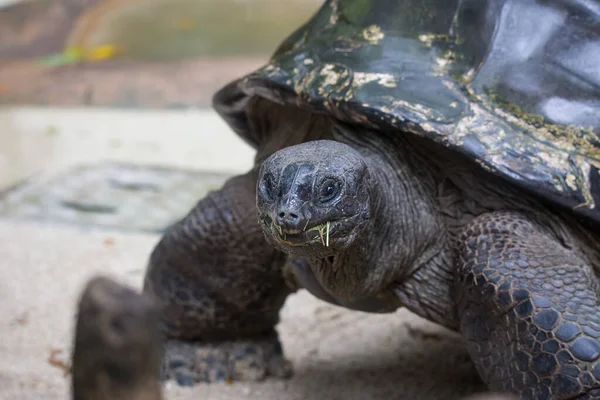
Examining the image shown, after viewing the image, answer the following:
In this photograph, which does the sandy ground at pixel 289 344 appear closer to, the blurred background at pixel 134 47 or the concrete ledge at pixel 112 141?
the concrete ledge at pixel 112 141

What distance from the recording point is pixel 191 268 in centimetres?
370

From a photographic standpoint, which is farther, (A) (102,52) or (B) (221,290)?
(A) (102,52)

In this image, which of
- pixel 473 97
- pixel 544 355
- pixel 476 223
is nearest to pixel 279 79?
pixel 473 97

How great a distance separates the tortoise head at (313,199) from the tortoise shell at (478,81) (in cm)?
38

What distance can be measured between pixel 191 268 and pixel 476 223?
1456 mm

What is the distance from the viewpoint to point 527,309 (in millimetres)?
2527

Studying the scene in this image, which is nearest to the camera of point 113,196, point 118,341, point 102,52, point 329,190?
point 118,341

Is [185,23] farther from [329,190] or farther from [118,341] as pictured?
[118,341]

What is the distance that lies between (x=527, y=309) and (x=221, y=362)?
6.33ft

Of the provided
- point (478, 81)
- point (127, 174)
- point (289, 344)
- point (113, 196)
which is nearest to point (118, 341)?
point (478, 81)

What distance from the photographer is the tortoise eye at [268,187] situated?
2.46m

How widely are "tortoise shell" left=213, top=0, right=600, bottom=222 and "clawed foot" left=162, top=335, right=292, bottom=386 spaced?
4.65ft

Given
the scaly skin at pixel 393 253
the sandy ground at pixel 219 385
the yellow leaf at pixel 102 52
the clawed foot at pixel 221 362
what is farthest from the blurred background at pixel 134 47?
the scaly skin at pixel 393 253

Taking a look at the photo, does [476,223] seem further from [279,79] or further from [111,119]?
[111,119]
